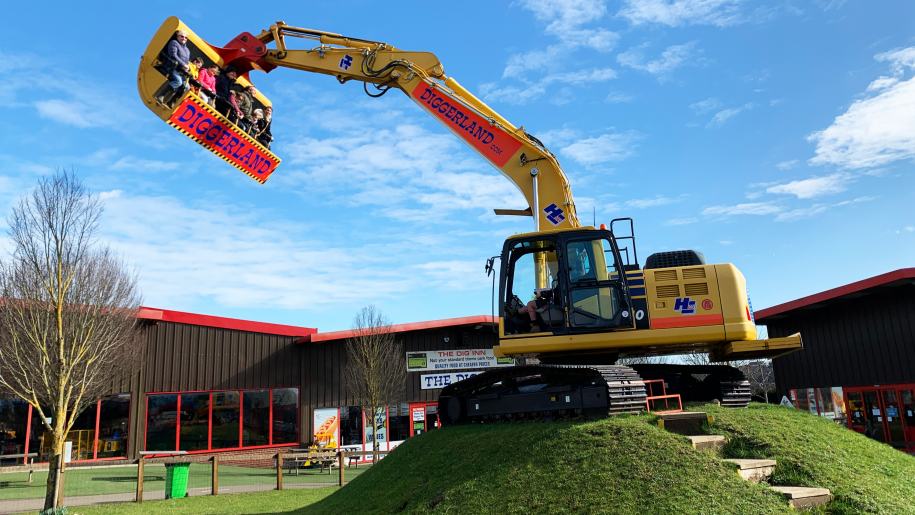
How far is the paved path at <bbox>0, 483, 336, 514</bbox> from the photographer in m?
13.7

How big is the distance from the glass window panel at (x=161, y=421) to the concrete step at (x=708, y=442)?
21.6 m

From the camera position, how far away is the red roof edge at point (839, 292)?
1908 centimetres

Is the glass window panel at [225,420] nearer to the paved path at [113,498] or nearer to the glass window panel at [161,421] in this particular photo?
the glass window panel at [161,421]

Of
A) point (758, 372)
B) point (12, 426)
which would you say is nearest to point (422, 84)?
point (12, 426)

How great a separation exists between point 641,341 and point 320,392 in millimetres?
20329

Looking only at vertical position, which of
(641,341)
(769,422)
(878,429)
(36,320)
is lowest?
(878,429)

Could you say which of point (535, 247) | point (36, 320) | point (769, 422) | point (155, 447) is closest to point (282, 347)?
point (155, 447)

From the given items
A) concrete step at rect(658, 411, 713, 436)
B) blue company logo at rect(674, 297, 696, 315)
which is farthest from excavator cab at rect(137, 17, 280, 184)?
concrete step at rect(658, 411, 713, 436)

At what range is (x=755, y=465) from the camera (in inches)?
287

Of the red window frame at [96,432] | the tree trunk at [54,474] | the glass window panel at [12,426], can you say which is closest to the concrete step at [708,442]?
the tree trunk at [54,474]

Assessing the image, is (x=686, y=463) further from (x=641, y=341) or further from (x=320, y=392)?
(x=320, y=392)

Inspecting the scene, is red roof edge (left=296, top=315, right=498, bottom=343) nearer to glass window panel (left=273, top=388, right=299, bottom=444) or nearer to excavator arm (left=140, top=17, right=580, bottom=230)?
glass window panel (left=273, top=388, right=299, bottom=444)

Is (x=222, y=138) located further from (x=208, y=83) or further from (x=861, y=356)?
(x=861, y=356)

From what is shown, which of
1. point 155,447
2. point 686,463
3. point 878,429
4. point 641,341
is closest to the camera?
point 686,463
